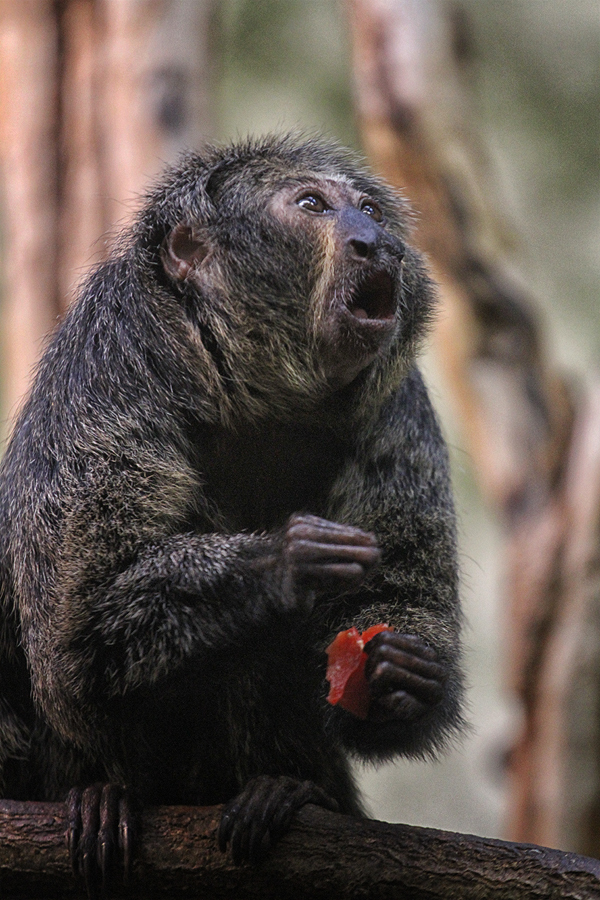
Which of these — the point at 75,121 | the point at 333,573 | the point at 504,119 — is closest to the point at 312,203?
the point at 333,573

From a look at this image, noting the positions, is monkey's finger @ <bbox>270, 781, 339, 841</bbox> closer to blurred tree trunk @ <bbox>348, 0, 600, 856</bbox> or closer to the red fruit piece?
the red fruit piece

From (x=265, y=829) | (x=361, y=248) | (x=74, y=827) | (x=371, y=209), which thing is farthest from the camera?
(x=371, y=209)

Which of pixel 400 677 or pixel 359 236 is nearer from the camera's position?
pixel 400 677

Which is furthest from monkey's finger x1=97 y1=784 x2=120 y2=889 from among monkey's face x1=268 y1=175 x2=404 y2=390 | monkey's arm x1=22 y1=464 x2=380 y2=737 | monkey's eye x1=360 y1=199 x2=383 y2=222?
monkey's eye x1=360 y1=199 x2=383 y2=222

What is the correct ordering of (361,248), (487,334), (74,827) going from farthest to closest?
(487,334) < (361,248) < (74,827)

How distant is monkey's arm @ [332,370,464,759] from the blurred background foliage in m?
8.95

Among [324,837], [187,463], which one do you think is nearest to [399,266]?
[187,463]

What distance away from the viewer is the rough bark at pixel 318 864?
2832 mm

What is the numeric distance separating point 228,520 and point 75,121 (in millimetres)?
3702

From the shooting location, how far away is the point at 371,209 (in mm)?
3639

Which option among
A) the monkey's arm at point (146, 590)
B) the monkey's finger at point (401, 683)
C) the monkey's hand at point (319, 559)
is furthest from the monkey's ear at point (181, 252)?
the monkey's finger at point (401, 683)

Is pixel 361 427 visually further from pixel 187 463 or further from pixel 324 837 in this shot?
pixel 324 837

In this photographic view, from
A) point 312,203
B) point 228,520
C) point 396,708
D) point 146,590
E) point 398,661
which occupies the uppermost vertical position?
point 312,203

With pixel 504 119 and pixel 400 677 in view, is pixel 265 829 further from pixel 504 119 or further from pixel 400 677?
pixel 504 119
